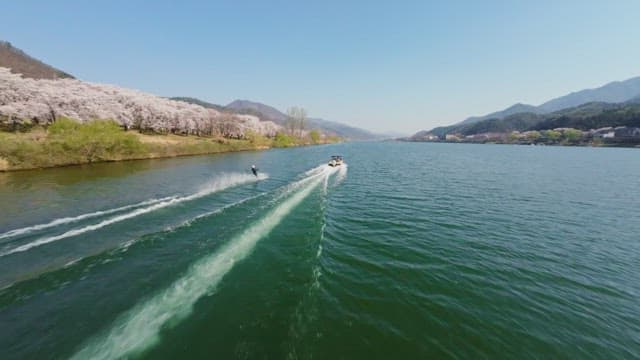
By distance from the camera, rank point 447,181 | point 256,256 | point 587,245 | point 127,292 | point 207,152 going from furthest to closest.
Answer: point 207,152 → point 447,181 → point 587,245 → point 256,256 → point 127,292

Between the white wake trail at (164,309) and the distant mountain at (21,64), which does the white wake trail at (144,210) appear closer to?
the white wake trail at (164,309)

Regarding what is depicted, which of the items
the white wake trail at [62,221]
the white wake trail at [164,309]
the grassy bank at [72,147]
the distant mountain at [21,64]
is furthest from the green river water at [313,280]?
the distant mountain at [21,64]

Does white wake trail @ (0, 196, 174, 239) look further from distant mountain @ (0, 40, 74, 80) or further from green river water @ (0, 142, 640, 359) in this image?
distant mountain @ (0, 40, 74, 80)

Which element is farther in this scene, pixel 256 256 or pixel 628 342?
pixel 256 256

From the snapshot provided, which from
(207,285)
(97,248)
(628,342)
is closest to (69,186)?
(97,248)

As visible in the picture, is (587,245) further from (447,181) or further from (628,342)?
(447,181)
